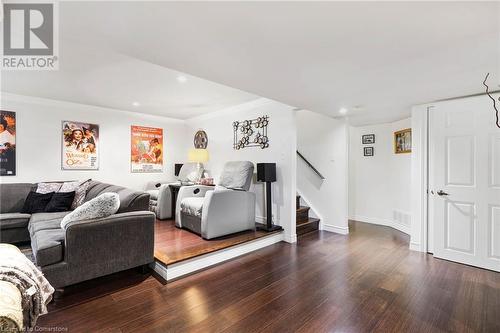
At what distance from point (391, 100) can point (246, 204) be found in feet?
8.18

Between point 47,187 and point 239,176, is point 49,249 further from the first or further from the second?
point 239,176

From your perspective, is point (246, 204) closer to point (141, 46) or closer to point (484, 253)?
point (141, 46)

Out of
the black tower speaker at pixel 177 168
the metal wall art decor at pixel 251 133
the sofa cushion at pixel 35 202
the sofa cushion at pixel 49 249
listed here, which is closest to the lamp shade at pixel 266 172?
the metal wall art decor at pixel 251 133

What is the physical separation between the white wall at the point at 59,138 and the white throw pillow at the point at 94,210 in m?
2.54

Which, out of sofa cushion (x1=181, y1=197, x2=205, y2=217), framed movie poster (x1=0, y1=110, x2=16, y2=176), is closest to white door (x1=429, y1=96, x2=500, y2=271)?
sofa cushion (x1=181, y1=197, x2=205, y2=217)

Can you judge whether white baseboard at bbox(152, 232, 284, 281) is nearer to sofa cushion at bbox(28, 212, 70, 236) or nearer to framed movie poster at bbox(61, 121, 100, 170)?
sofa cushion at bbox(28, 212, 70, 236)

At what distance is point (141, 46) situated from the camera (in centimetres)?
162

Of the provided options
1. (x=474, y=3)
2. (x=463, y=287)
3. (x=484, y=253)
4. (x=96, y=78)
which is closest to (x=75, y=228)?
(x=96, y=78)

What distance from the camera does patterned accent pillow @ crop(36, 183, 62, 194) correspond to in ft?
11.2

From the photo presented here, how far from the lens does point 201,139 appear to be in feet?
17.0

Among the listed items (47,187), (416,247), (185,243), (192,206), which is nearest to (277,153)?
(192,206)

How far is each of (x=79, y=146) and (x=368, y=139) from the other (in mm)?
5866

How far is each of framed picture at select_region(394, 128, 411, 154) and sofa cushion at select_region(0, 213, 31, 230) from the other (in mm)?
6131

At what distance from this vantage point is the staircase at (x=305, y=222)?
157 inches
